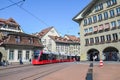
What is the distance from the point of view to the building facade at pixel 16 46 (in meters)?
44.6

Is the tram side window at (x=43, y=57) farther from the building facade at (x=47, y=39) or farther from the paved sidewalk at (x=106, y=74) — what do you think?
the building facade at (x=47, y=39)

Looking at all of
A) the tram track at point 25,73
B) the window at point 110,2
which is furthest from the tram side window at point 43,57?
the window at point 110,2

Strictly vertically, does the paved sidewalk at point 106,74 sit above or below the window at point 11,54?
below

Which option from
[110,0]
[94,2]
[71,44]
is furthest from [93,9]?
[71,44]

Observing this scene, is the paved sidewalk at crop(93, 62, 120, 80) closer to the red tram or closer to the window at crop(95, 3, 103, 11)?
the red tram

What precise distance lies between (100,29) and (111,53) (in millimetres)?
6748

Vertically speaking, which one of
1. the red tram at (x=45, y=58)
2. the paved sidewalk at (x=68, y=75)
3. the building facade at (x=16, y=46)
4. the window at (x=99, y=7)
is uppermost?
the window at (x=99, y=7)

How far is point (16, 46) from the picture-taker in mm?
47062

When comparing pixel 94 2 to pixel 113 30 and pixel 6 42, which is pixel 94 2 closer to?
pixel 113 30

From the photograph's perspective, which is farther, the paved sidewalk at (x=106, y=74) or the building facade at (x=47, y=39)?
the building facade at (x=47, y=39)

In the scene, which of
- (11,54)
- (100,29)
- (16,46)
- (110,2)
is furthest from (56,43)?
(110,2)

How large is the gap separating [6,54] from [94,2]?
87.2 feet

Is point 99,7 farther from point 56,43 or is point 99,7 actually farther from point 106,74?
point 106,74

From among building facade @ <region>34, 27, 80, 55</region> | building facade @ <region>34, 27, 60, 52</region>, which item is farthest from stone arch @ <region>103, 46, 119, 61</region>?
building facade @ <region>34, 27, 60, 52</region>
